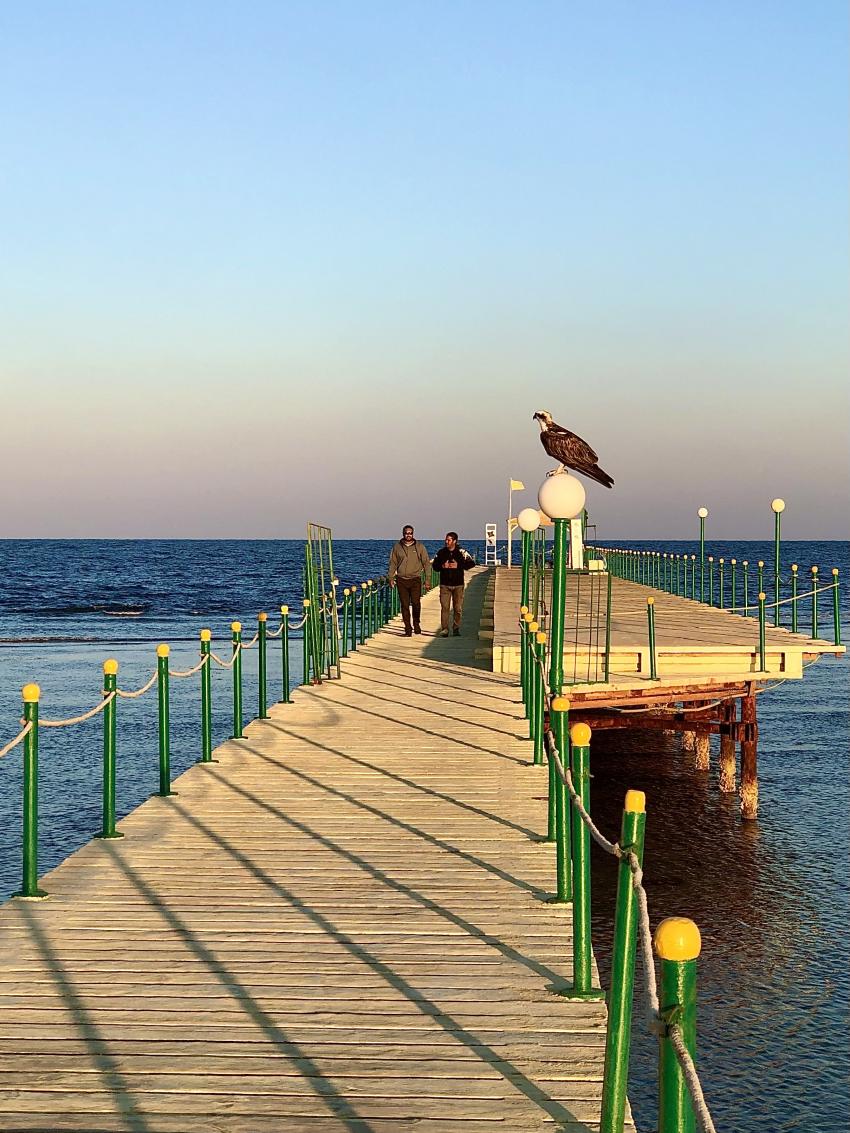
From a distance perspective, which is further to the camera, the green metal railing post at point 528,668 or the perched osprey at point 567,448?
the perched osprey at point 567,448

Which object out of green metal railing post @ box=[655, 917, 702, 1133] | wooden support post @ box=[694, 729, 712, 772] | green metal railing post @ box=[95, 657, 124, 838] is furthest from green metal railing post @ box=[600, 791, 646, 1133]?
wooden support post @ box=[694, 729, 712, 772]

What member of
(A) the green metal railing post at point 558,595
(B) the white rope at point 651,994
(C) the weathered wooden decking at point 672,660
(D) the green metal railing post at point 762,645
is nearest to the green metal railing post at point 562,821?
(B) the white rope at point 651,994

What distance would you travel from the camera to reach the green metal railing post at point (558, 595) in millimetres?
10375

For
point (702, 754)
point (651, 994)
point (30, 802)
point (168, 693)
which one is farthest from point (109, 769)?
point (702, 754)

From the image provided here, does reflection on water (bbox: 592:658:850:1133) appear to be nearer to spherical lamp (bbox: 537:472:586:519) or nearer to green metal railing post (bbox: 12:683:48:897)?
spherical lamp (bbox: 537:472:586:519)

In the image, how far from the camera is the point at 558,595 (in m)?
11.0

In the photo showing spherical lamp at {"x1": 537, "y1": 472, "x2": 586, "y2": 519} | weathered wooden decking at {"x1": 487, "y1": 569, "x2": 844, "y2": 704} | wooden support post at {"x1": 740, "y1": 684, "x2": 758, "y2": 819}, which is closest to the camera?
spherical lamp at {"x1": 537, "y1": 472, "x2": 586, "y2": 519}

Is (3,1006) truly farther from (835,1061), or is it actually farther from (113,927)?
(835,1061)

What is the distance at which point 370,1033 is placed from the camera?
5383 millimetres

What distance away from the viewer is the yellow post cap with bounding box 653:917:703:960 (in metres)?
2.97

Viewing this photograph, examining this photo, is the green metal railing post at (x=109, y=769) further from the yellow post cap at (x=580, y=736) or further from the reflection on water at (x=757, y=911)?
the yellow post cap at (x=580, y=736)

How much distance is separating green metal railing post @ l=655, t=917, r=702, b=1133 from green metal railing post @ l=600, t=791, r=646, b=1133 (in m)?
1.11

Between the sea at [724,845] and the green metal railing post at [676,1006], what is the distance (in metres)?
5.74

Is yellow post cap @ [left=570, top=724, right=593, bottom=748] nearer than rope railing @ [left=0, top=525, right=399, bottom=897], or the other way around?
yellow post cap @ [left=570, top=724, right=593, bottom=748]
